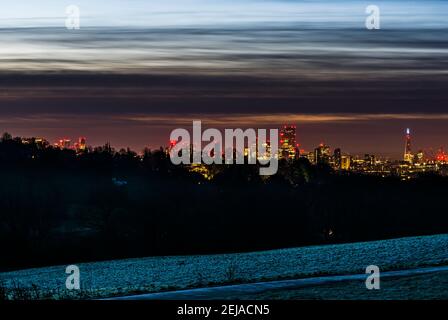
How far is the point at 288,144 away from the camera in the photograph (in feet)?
577

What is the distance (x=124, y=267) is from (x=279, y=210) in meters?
44.0

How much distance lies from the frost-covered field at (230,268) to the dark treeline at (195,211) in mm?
20427

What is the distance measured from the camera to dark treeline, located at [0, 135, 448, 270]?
8238 centimetres

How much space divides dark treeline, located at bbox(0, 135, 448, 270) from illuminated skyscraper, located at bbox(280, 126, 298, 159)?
93.7 ft

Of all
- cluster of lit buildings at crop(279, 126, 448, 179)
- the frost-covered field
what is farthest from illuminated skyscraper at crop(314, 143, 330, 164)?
the frost-covered field

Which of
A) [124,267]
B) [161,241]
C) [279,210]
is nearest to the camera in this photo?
[124,267]

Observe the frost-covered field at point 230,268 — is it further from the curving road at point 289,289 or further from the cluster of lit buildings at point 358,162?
the cluster of lit buildings at point 358,162

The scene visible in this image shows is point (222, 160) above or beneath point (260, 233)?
above

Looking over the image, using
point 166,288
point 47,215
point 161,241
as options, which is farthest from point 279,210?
point 166,288

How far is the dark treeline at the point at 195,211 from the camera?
270ft

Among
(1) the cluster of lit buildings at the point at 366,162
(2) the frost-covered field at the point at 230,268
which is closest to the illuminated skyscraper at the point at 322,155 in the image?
(1) the cluster of lit buildings at the point at 366,162

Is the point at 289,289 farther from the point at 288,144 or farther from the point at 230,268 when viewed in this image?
the point at 288,144
